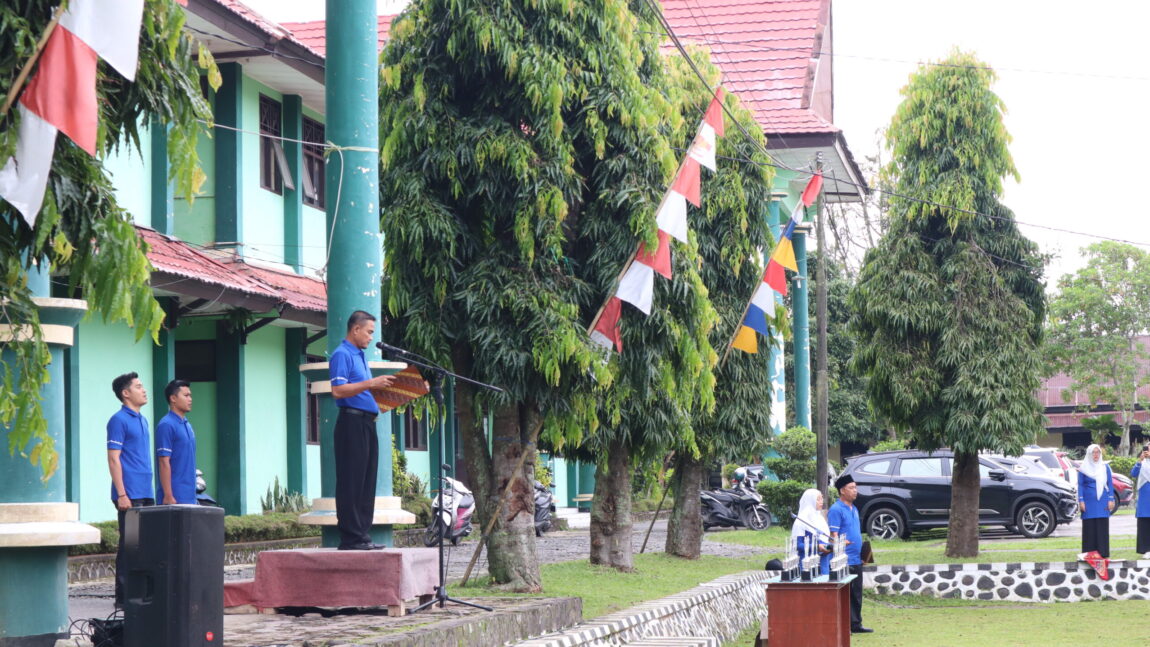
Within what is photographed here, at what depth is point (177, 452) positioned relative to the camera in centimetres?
1013

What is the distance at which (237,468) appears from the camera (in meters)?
19.8

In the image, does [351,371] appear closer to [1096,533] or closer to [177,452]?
[177,452]

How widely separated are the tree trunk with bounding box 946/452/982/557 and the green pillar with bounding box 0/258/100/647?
15223 millimetres

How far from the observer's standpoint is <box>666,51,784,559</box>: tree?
1842cm

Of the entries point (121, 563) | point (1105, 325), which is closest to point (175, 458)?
point (121, 563)

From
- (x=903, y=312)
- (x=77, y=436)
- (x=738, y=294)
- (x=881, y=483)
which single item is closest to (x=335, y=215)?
(x=77, y=436)

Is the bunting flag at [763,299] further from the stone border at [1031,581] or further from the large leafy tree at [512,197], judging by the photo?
the large leafy tree at [512,197]

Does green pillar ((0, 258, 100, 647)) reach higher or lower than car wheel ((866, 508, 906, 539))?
higher

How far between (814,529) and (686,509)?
6594 mm

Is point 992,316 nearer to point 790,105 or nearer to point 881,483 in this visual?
point 881,483

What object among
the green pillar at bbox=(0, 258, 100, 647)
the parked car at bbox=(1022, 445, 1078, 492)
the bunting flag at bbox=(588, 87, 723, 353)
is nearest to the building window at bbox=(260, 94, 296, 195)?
the bunting flag at bbox=(588, 87, 723, 353)

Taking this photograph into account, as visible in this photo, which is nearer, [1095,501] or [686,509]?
[1095,501]

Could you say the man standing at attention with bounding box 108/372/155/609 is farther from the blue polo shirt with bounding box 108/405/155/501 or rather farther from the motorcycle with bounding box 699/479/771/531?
the motorcycle with bounding box 699/479/771/531

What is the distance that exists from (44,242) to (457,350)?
7183 mm
